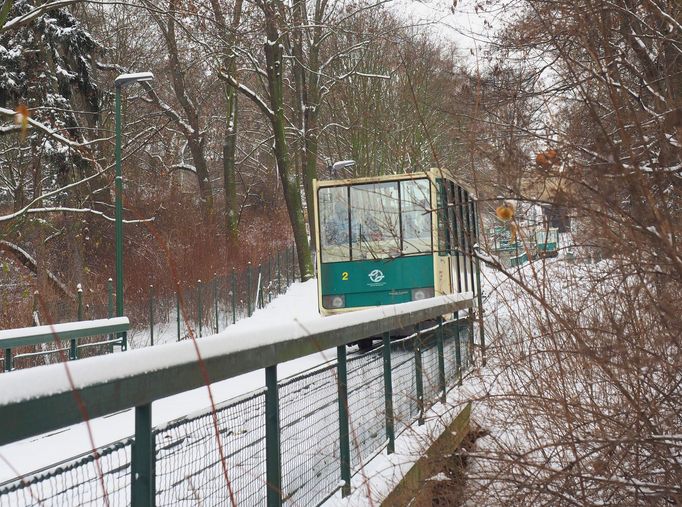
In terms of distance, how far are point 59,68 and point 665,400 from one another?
888 inches

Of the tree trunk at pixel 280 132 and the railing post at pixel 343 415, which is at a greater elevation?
the tree trunk at pixel 280 132

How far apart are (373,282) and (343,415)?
464 inches

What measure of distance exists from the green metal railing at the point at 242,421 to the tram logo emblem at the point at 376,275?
9918mm

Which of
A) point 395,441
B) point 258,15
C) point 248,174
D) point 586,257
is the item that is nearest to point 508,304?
point 586,257

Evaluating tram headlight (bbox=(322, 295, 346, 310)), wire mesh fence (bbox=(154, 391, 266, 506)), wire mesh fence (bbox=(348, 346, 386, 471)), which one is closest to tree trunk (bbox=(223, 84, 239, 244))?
tram headlight (bbox=(322, 295, 346, 310))

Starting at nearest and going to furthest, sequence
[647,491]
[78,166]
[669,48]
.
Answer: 1. [647,491]
2. [669,48]
3. [78,166]

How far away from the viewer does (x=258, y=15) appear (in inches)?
798

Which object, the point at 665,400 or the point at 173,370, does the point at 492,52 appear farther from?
the point at 173,370

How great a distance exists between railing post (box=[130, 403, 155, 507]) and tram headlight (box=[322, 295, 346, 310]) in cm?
1418

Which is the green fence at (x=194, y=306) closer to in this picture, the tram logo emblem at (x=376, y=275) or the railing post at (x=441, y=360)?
the tram logo emblem at (x=376, y=275)

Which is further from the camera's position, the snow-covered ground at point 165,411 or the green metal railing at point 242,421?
the snow-covered ground at point 165,411

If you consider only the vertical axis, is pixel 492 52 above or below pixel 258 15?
below

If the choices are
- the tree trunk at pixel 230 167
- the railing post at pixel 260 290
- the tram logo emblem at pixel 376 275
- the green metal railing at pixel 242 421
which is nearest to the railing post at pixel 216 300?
the railing post at pixel 260 290

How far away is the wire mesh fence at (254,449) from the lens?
2.21m
